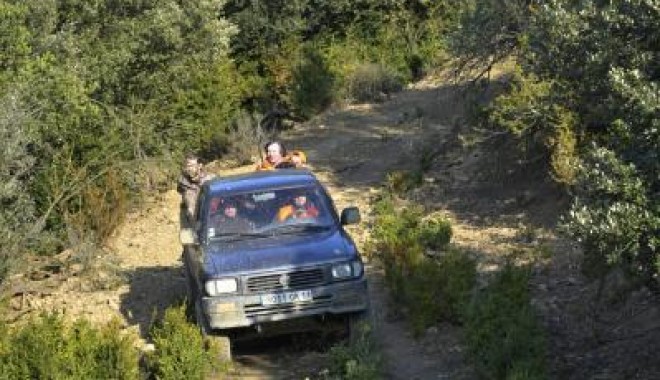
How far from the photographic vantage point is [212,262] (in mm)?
9648

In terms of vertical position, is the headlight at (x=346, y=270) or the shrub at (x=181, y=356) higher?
the headlight at (x=346, y=270)

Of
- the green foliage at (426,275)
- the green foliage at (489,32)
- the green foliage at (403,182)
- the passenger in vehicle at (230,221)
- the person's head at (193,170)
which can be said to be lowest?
the green foliage at (403,182)

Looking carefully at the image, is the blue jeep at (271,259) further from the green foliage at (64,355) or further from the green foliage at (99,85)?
the green foliage at (99,85)

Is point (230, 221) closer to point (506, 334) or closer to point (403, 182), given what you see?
point (506, 334)

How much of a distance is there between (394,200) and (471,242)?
398 cm

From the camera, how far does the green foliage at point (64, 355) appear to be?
819cm

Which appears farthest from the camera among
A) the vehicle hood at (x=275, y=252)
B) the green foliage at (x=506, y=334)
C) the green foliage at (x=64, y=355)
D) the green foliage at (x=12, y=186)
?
the green foliage at (x=12, y=186)

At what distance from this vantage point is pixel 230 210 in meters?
10.4

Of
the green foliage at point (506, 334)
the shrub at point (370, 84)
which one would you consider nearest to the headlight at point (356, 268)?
the green foliage at point (506, 334)

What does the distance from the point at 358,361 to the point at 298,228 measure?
213 cm

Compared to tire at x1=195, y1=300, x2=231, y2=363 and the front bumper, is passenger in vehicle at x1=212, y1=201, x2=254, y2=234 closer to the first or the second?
tire at x1=195, y1=300, x2=231, y2=363

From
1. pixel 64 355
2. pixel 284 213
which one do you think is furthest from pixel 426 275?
pixel 64 355

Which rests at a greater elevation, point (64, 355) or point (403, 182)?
point (64, 355)

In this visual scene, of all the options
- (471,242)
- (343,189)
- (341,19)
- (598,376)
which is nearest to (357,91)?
(341,19)
